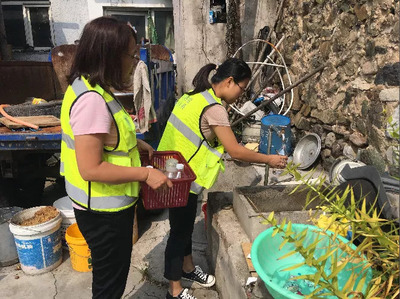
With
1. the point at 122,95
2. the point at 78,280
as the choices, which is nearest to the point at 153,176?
the point at 78,280

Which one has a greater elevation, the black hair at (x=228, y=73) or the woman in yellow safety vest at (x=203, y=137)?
the black hair at (x=228, y=73)

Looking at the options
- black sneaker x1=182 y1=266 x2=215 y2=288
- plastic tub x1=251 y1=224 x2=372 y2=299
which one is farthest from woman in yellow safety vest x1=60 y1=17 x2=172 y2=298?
black sneaker x1=182 y1=266 x2=215 y2=288

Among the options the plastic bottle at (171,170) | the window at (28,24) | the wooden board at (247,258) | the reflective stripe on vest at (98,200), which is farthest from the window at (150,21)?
the reflective stripe on vest at (98,200)

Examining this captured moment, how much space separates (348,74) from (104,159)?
330cm

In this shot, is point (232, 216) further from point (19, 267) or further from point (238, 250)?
point (19, 267)

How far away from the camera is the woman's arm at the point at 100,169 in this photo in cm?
143

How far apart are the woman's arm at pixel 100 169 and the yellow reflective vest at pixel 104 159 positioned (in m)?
0.08

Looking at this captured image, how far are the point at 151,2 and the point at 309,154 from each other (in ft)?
20.5

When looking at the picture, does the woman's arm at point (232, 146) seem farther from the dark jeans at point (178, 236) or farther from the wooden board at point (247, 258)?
the wooden board at point (247, 258)

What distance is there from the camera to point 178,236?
2.47 m

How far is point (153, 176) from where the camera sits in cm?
160

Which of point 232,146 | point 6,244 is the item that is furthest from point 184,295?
point 6,244

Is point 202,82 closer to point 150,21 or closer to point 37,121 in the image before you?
point 37,121

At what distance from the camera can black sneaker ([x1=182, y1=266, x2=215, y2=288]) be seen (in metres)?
2.75
